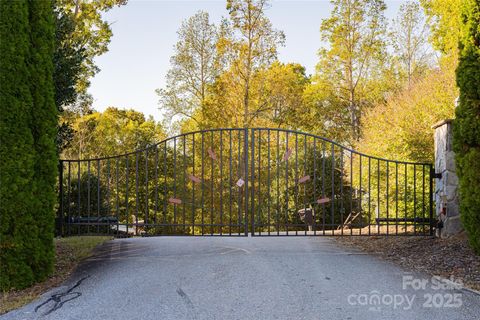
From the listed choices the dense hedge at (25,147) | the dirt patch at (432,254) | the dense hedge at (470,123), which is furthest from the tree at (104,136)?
the dense hedge at (470,123)

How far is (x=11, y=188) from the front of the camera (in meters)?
5.71

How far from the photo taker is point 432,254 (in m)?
7.22

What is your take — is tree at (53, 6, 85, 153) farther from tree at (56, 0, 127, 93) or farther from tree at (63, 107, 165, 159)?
tree at (63, 107, 165, 159)

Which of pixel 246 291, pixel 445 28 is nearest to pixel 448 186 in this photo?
pixel 246 291

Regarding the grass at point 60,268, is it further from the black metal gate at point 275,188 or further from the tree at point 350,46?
the tree at point 350,46

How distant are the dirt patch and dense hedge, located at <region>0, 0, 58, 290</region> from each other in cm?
475

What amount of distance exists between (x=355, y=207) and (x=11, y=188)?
41.2ft

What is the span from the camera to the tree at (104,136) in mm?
24672

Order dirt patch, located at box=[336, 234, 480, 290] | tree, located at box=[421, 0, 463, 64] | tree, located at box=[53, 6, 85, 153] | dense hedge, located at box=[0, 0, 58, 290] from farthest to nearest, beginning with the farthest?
tree, located at box=[421, 0, 463, 64] → tree, located at box=[53, 6, 85, 153] → dirt patch, located at box=[336, 234, 480, 290] → dense hedge, located at box=[0, 0, 58, 290]

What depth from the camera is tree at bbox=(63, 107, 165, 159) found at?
24672mm

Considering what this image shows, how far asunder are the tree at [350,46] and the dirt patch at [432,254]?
13.6m

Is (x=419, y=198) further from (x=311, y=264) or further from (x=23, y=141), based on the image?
(x=23, y=141)

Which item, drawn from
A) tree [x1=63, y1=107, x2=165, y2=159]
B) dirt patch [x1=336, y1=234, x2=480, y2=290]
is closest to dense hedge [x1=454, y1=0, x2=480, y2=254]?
dirt patch [x1=336, y1=234, x2=480, y2=290]

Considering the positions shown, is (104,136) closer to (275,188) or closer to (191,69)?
(191,69)
